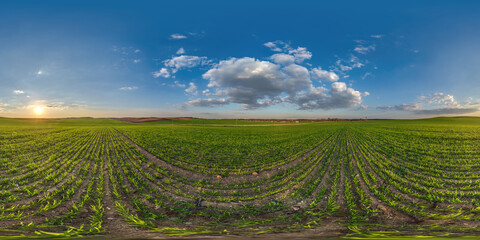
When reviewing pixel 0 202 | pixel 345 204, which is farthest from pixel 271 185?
pixel 0 202

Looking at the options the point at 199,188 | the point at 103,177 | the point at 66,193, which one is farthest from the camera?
the point at 103,177

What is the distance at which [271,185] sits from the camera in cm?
904

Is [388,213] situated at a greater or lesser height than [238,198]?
greater

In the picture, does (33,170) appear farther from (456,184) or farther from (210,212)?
(456,184)

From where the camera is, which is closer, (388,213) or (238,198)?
(388,213)

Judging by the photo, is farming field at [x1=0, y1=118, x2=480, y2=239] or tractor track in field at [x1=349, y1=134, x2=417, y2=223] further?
tractor track in field at [x1=349, y1=134, x2=417, y2=223]

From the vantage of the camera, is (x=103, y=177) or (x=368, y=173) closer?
(x=103, y=177)

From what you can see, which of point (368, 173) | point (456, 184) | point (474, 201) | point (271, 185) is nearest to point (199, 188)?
point (271, 185)

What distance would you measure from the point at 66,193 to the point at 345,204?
33.7ft

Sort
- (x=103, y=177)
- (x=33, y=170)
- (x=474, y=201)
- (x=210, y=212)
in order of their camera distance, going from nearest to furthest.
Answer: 1. (x=210, y=212)
2. (x=474, y=201)
3. (x=103, y=177)
4. (x=33, y=170)

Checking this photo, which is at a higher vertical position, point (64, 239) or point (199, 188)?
point (64, 239)

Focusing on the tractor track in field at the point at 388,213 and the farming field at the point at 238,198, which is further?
the tractor track in field at the point at 388,213

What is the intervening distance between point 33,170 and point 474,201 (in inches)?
773

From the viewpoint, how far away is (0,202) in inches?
261
